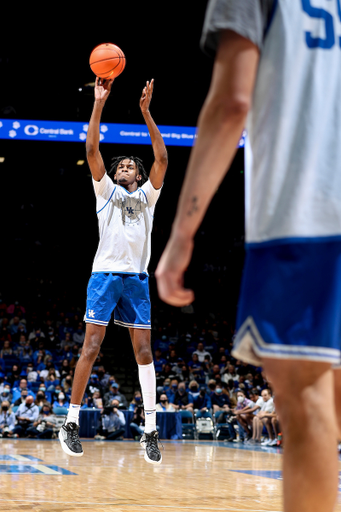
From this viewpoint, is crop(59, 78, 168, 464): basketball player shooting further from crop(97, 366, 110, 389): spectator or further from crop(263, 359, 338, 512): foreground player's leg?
crop(97, 366, 110, 389): spectator

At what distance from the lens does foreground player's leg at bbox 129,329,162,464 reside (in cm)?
493

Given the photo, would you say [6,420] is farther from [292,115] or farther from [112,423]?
[292,115]

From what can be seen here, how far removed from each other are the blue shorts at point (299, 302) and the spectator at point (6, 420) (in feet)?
44.0

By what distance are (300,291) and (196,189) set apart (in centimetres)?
34

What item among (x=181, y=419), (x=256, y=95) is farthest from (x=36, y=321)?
(x=256, y=95)

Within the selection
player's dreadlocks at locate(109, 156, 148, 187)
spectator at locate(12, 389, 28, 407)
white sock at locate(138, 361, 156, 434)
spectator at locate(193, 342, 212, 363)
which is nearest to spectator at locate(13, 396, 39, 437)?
spectator at locate(12, 389, 28, 407)

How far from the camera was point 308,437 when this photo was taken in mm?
1391

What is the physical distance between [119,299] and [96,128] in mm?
1369

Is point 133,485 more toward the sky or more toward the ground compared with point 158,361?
more toward the ground

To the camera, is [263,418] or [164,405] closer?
[263,418]

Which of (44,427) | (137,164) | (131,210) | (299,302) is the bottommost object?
(44,427)

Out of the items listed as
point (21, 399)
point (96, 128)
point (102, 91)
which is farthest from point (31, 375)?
point (102, 91)

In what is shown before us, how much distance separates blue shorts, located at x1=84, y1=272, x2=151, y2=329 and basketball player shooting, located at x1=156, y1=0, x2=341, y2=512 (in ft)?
11.1

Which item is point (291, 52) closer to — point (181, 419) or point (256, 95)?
point (256, 95)
